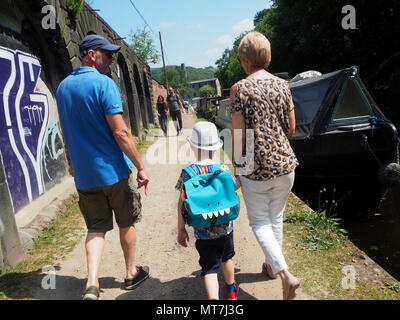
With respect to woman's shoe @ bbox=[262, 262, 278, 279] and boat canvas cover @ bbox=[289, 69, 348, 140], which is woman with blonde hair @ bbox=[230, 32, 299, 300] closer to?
woman's shoe @ bbox=[262, 262, 278, 279]

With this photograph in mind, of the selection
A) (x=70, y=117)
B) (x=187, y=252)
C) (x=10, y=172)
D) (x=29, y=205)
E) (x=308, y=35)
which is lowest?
(x=187, y=252)

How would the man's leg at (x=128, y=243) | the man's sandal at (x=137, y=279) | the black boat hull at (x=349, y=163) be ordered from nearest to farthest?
the man's leg at (x=128, y=243) → the man's sandal at (x=137, y=279) → the black boat hull at (x=349, y=163)

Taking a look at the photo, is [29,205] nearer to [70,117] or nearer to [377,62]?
[70,117]

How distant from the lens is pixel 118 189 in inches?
101

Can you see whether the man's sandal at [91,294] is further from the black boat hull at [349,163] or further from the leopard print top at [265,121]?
the black boat hull at [349,163]

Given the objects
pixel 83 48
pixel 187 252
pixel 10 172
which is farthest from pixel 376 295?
pixel 10 172

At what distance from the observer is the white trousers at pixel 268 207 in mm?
2312

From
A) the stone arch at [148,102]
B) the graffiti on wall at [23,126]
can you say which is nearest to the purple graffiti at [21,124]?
the graffiti on wall at [23,126]

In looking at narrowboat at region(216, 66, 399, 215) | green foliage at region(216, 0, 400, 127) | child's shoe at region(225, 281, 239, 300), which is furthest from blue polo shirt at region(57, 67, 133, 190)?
green foliage at region(216, 0, 400, 127)

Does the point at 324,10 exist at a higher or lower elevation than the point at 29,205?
higher

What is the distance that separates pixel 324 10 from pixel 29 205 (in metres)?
17.1

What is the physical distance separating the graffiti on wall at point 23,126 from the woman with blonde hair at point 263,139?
3614 millimetres

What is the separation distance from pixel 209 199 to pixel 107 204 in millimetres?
1062

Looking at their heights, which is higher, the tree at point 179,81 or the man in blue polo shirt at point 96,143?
the tree at point 179,81
